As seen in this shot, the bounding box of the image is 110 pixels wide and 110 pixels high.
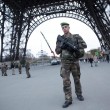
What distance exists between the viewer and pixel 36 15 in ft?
138

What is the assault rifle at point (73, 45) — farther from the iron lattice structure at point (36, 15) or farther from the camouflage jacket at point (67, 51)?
the iron lattice structure at point (36, 15)

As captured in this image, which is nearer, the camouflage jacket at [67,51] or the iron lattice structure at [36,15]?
the camouflage jacket at [67,51]

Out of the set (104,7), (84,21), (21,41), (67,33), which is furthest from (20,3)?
(67,33)

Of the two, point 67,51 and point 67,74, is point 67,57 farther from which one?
point 67,74

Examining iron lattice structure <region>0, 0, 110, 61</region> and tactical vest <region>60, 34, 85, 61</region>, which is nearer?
tactical vest <region>60, 34, 85, 61</region>

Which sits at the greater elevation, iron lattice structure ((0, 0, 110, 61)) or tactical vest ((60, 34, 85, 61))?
iron lattice structure ((0, 0, 110, 61))

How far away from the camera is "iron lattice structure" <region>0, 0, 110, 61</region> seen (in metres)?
32.1

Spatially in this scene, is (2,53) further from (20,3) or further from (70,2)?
(70,2)

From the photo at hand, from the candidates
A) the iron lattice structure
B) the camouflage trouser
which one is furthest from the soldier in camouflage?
the iron lattice structure

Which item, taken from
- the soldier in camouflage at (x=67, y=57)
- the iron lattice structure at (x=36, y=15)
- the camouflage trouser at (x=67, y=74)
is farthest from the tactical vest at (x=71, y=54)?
the iron lattice structure at (x=36, y=15)

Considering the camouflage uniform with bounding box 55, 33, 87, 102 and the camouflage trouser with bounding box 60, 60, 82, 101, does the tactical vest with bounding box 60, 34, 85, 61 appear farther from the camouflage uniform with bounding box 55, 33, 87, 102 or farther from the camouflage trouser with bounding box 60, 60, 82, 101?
the camouflage trouser with bounding box 60, 60, 82, 101

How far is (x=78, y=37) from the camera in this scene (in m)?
5.45

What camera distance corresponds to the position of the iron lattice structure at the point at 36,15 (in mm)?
32116

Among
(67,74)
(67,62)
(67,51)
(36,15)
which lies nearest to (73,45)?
(67,51)
